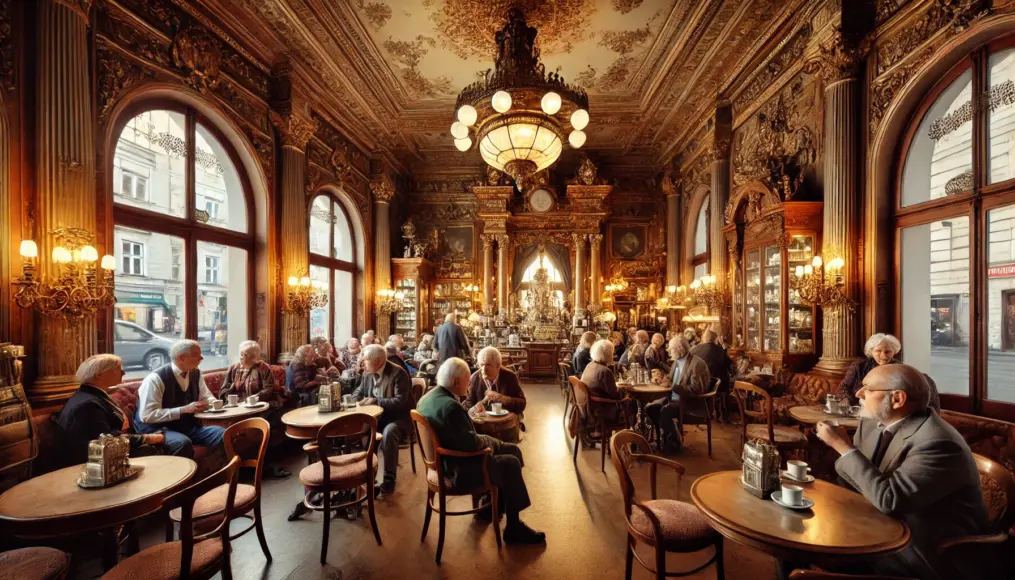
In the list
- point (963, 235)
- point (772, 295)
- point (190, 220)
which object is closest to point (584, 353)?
point (772, 295)

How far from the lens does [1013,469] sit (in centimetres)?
341

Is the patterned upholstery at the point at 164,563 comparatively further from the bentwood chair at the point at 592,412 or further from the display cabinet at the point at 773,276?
the display cabinet at the point at 773,276

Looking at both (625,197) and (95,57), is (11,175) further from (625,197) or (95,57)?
(625,197)

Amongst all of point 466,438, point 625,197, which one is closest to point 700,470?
point 466,438

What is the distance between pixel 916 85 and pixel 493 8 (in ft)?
16.1

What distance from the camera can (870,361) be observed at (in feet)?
14.4

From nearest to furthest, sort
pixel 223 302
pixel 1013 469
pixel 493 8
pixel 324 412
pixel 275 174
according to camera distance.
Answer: pixel 1013 469, pixel 324 412, pixel 493 8, pixel 223 302, pixel 275 174

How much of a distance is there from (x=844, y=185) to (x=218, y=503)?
665 cm

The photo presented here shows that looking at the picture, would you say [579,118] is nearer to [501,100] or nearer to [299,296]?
[501,100]

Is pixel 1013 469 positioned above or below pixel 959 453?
below

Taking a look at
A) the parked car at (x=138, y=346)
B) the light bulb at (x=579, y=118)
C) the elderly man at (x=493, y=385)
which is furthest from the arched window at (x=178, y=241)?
the light bulb at (x=579, y=118)

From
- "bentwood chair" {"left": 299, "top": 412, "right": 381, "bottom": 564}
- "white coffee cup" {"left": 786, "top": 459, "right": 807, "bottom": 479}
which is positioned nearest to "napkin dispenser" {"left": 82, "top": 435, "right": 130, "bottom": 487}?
"bentwood chair" {"left": 299, "top": 412, "right": 381, "bottom": 564}

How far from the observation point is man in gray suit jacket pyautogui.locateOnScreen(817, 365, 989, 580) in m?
1.82

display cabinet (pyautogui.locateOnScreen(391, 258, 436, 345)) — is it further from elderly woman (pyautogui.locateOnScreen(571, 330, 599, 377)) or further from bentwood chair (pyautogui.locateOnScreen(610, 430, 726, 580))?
bentwood chair (pyautogui.locateOnScreen(610, 430, 726, 580))
